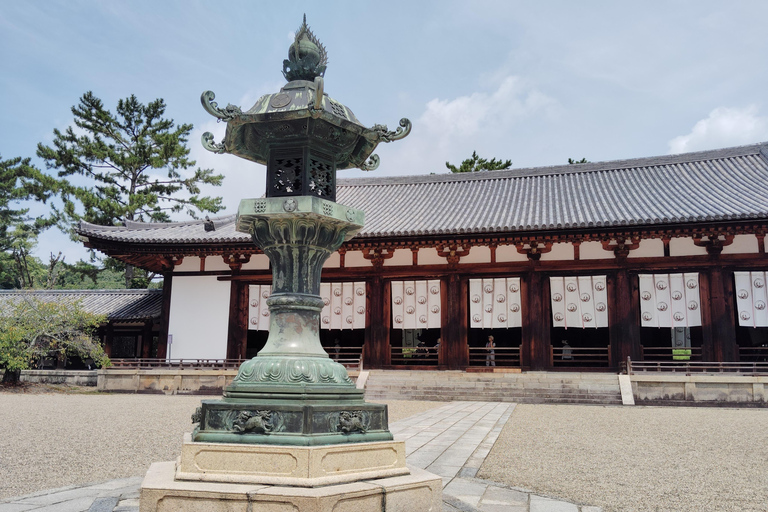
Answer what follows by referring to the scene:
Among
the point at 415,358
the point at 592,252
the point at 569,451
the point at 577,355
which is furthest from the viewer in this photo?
the point at 415,358

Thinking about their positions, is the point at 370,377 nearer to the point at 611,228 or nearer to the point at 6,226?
the point at 611,228

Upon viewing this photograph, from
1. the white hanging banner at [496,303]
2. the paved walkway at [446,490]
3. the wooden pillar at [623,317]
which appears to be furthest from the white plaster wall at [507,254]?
the paved walkway at [446,490]

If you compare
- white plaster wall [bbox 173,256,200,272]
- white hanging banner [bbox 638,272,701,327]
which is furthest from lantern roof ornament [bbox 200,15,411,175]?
white plaster wall [bbox 173,256,200,272]

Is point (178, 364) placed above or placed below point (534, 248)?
below

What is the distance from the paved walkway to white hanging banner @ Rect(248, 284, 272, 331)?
1020 cm

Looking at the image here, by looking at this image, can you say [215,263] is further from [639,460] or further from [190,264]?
[639,460]

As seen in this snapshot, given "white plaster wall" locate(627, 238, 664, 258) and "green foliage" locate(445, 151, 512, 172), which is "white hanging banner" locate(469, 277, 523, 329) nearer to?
"white plaster wall" locate(627, 238, 664, 258)

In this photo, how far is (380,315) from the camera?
688 inches

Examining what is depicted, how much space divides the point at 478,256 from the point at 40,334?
41.1 feet

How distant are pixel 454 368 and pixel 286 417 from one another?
13.3m

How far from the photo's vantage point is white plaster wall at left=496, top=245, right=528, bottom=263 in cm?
1694

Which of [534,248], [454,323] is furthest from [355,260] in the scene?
[534,248]

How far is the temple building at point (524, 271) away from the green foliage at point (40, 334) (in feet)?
6.68

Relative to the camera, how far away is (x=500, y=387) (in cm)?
1484
